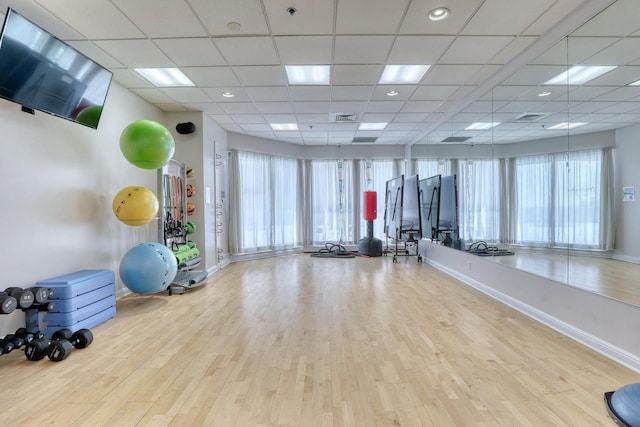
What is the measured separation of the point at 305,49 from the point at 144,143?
7.32ft

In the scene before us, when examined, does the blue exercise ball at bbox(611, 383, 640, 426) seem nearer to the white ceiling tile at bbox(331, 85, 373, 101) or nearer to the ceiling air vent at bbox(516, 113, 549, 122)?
the ceiling air vent at bbox(516, 113, 549, 122)

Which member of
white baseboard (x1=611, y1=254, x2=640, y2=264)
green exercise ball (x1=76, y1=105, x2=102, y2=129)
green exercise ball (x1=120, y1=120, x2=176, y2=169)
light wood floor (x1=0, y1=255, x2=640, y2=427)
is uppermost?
green exercise ball (x1=76, y1=105, x2=102, y2=129)

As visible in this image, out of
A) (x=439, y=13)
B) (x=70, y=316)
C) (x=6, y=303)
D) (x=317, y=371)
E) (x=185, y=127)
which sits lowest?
(x=317, y=371)

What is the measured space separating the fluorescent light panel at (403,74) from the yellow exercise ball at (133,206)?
11.6 ft

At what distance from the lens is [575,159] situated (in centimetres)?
295

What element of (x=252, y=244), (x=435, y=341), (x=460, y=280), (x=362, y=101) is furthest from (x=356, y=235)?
(x=435, y=341)

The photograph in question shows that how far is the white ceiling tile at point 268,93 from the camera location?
4430 millimetres

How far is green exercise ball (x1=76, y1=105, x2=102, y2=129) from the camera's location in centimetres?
328

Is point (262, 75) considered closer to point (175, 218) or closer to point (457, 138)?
point (175, 218)

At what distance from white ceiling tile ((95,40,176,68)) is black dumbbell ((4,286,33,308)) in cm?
263

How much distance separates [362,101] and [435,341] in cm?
388

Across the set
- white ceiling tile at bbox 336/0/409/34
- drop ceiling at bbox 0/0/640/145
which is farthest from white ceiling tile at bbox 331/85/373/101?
white ceiling tile at bbox 336/0/409/34

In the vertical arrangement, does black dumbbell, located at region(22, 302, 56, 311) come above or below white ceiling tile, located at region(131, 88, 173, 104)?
below

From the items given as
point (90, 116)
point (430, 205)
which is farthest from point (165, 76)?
point (430, 205)
